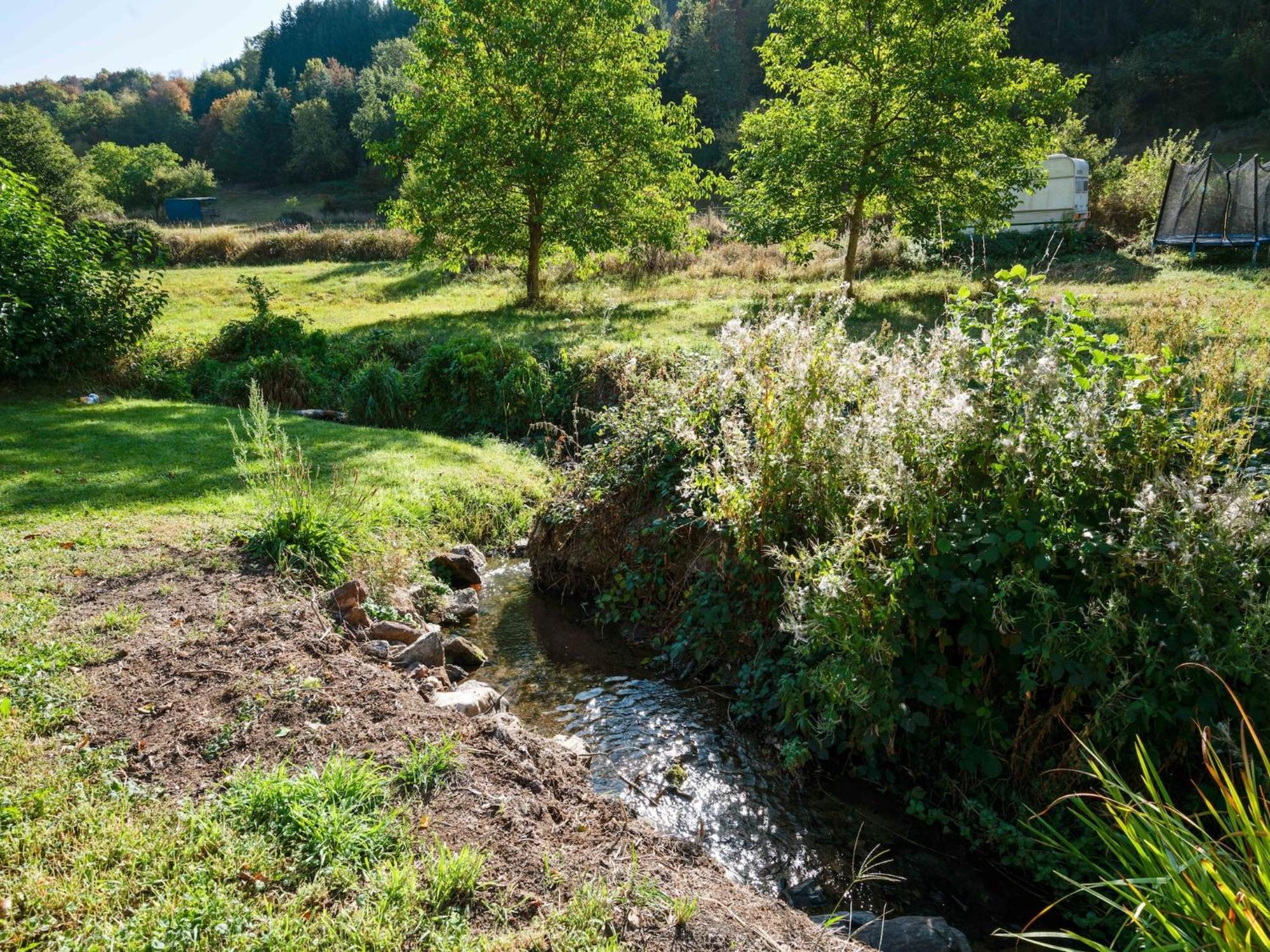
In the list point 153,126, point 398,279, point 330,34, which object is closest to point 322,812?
point 398,279

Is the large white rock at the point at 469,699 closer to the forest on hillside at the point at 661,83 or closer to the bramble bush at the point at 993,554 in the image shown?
the bramble bush at the point at 993,554

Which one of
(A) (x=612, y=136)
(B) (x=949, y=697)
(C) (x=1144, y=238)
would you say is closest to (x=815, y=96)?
(A) (x=612, y=136)

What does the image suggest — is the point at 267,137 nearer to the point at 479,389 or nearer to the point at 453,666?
the point at 479,389

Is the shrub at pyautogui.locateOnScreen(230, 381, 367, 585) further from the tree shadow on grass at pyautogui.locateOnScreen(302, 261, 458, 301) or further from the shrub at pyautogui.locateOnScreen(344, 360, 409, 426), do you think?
the tree shadow on grass at pyautogui.locateOnScreen(302, 261, 458, 301)

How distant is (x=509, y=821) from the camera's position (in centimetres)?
342

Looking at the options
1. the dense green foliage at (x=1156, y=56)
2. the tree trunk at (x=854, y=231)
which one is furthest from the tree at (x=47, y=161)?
the dense green foliage at (x=1156, y=56)

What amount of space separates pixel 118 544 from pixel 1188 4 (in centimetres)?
6699

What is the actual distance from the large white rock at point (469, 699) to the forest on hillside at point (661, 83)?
1846cm

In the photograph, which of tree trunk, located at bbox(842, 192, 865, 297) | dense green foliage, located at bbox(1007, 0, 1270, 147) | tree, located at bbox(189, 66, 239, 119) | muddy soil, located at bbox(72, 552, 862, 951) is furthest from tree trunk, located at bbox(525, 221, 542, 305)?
tree, located at bbox(189, 66, 239, 119)

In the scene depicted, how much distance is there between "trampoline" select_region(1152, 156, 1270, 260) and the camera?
2044 centimetres

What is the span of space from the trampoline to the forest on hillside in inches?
366

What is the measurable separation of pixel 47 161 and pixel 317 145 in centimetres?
3667

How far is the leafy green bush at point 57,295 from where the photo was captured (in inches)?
431

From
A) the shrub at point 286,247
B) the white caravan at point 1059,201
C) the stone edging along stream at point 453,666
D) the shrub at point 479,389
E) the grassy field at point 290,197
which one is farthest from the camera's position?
the grassy field at point 290,197
